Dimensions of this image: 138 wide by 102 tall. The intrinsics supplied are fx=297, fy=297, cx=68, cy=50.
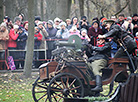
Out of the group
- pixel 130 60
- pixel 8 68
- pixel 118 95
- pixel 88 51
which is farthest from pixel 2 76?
pixel 118 95

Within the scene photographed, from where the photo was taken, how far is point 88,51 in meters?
8.68

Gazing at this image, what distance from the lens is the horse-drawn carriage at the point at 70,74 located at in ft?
24.5

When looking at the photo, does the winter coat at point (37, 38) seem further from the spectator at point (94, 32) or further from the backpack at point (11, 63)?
the spectator at point (94, 32)

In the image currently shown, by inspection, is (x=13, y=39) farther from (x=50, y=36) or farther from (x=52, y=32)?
(x=52, y=32)

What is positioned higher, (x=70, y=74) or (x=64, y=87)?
(x=70, y=74)

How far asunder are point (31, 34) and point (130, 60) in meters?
5.57

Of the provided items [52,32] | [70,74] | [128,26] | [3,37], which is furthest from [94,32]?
[70,74]

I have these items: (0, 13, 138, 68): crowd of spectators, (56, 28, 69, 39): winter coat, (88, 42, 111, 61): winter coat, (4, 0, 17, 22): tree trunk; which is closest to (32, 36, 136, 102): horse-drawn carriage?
(88, 42, 111, 61): winter coat

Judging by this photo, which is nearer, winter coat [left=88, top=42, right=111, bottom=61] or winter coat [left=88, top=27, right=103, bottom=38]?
winter coat [left=88, top=42, right=111, bottom=61]

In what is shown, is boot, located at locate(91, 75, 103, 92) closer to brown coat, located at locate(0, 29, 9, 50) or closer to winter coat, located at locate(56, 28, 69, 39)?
winter coat, located at locate(56, 28, 69, 39)

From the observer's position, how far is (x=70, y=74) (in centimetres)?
752

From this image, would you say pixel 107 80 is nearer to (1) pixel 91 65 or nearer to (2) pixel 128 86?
(1) pixel 91 65

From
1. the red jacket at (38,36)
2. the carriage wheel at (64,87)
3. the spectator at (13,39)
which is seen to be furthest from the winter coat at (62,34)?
the carriage wheel at (64,87)

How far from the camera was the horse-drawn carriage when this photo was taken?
747 centimetres
